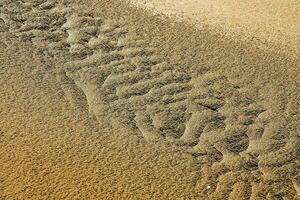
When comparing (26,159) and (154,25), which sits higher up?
(154,25)

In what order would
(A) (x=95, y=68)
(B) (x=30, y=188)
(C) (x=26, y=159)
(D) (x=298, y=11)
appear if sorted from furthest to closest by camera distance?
(D) (x=298, y=11), (A) (x=95, y=68), (C) (x=26, y=159), (B) (x=30, y=188)

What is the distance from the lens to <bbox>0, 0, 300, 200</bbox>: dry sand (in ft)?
10.8

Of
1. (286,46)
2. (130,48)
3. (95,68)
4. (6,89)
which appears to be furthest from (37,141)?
(286,46)

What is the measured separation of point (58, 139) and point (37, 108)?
1.24ft

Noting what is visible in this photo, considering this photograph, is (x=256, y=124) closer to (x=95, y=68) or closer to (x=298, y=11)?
(x=95, y=68)

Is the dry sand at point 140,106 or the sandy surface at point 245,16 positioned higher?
the sandy surface at point 245,16

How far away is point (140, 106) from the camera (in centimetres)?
390

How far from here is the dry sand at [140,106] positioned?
3.29 m

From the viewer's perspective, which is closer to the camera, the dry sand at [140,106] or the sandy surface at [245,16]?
the dry sand at [140,106]

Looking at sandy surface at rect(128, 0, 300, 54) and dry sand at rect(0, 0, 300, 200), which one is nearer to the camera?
dry sand at rect(0, 0, 300, 200)

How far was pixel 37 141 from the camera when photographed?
350 cm

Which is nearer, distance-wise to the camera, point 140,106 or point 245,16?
point 140,106

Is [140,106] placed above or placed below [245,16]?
below

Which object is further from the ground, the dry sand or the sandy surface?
the sandy surface
